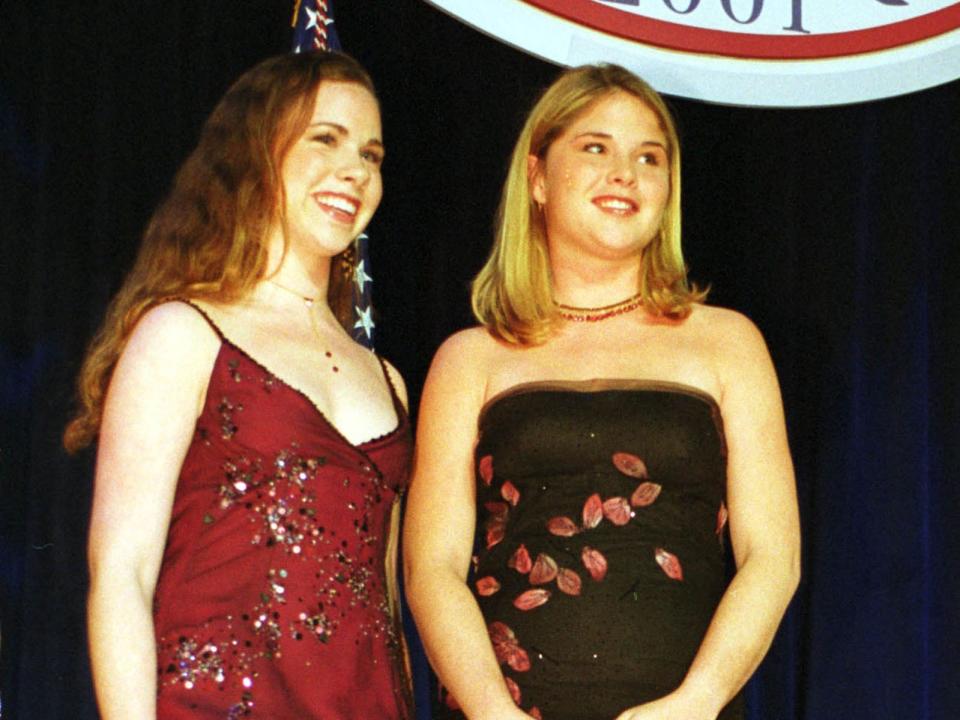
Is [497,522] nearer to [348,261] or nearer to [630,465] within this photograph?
[630,465]

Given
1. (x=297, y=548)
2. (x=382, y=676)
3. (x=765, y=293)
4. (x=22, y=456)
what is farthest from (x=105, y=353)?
(x=765, y=293)

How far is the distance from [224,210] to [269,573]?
580 mm

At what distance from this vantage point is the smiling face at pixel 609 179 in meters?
2.57

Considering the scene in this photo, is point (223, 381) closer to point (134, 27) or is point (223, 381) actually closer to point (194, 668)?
point (194, 668)

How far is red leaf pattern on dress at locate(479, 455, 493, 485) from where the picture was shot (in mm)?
2457

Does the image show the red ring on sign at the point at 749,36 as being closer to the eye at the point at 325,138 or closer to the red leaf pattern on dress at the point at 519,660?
the eye at the point at 325,138

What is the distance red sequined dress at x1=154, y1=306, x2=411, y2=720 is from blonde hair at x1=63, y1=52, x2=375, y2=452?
0.17 metres

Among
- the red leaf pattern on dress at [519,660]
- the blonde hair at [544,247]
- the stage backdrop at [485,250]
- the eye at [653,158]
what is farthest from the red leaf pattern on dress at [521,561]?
the stage backdrop at [485,250]

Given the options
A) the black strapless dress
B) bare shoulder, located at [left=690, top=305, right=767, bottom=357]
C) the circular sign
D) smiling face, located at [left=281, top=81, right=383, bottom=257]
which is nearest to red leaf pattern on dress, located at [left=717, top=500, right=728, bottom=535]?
the black strapless dress

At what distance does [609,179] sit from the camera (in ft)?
8.43

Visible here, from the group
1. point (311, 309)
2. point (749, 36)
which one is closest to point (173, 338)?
point (311, 309)

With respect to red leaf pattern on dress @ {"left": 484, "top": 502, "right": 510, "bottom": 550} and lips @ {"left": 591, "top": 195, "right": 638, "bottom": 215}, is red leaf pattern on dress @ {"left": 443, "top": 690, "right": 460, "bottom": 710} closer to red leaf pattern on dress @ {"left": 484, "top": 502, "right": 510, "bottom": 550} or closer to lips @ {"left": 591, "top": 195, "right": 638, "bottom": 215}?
red leaf pattern on dress @ {"left": 484, "top": 502, "right": 510, "bottom": 550}

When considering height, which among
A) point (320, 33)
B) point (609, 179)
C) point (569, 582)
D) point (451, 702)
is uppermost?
point (320, 33)

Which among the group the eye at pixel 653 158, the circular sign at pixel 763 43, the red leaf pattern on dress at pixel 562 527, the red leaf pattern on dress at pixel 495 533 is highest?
the circular sign at pixel 763 43
